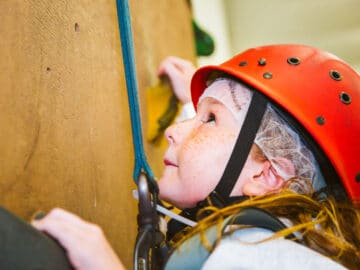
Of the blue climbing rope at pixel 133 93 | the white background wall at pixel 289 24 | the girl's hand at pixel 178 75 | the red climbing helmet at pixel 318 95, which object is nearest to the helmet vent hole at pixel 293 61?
the red climbing helmet at pixel 318 95

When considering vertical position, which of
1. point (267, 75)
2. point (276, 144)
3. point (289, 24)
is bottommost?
point (289, 24)

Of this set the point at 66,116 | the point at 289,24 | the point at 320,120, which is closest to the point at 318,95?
the point at 320,120

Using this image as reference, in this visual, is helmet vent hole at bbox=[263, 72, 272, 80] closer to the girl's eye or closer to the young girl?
the young girl

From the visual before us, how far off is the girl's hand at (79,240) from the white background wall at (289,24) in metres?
2.08

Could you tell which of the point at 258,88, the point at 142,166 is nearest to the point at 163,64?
the point at 258,88

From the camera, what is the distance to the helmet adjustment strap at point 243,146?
736 mm

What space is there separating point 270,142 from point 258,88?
0.35 ft

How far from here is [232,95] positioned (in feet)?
2.68

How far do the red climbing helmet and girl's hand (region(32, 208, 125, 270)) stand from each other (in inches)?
16.6

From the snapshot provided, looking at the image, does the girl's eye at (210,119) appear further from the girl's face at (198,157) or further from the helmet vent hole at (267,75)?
the helmet vent hole at (267,75)

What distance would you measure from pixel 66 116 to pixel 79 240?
235 mm

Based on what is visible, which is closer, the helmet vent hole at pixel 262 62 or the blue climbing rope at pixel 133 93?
the blue climbing rope at pixel 133 93

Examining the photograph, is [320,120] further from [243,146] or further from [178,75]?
[178,75]

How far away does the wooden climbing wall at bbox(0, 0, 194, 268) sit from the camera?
54cm
